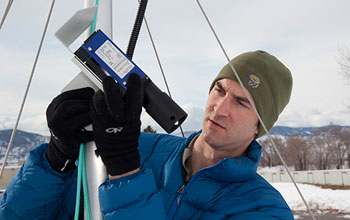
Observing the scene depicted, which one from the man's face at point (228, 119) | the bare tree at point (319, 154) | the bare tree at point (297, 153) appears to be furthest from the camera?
the bare tree at point (297, 153)

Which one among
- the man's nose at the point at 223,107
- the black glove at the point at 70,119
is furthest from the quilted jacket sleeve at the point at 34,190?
the man's nose at the point at 223,107

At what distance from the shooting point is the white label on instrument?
995mm

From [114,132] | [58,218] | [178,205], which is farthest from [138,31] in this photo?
[58,218]

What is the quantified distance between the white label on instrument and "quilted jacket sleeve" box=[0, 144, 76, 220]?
1.34 ft

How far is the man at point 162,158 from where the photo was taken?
925 mm

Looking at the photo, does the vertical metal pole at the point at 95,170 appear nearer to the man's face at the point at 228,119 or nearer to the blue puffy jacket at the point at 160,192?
the blue puffy jacket at the point at 160,192

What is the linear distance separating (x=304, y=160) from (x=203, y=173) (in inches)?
1619

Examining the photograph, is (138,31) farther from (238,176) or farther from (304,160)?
(304,160)

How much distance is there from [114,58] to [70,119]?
22 centimetres

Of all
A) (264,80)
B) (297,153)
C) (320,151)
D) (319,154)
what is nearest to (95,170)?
(264,80)

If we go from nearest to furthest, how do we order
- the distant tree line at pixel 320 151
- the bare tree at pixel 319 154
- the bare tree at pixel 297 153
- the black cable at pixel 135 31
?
the black cable at pixel 135 31 → the distant tree line at pixel 320 151 → the bare tree at pixel 319 154 → the bare tree at pixel 297 153

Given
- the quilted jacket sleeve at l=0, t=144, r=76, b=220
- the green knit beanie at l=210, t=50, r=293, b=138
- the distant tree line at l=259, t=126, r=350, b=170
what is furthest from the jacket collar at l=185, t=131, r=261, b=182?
the distant tree line at l=259, t=126, r=350, b=170

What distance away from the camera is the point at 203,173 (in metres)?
1.29

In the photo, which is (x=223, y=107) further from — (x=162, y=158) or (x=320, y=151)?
(x=320, y=151)
